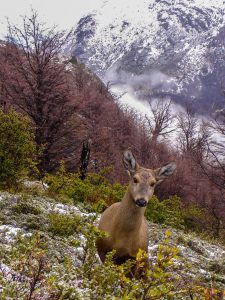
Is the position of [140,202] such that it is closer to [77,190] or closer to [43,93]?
[77,190]

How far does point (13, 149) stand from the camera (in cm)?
1434

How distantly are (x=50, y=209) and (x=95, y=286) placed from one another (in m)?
7.15

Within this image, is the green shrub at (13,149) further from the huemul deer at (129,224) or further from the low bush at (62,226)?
the huemul deer at (129,224)

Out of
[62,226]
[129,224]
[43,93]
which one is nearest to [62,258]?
[129,224]

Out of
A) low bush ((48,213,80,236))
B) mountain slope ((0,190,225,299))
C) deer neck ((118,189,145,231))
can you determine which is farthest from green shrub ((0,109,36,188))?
deer neck ((118,189,145,231))

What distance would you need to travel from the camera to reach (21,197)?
11.3 m

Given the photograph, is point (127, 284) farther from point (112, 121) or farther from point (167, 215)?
point (112, 121)

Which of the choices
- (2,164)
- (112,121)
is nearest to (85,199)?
(2,164)

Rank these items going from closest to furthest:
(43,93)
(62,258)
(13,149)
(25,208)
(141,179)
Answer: (62,258)
(141,179)
(25,208)
(13,149)
(43,93)

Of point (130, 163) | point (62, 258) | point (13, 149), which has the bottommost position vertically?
point (62, 258)

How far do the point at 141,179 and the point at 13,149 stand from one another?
305 inches

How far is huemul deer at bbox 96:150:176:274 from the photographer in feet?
22.4

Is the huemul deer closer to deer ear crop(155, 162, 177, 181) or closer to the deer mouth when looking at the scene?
the deer mouth

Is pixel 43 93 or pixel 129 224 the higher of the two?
pixel 43 93
